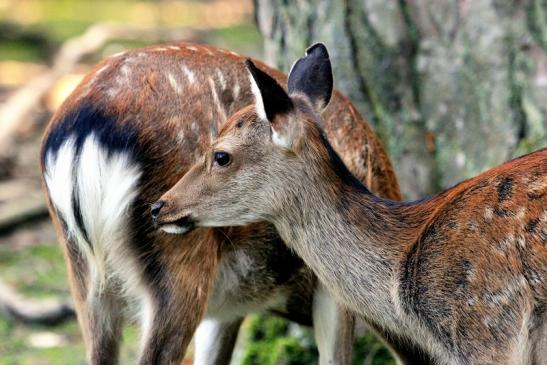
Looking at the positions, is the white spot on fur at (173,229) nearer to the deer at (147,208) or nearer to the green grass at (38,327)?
the deer at (147,208)

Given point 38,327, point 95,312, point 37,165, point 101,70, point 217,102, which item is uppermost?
point 101,70

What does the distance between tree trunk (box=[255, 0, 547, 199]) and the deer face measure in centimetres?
195

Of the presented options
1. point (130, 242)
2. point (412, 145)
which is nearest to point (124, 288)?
point (130, 242)

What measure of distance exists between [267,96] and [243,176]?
0.40 metres

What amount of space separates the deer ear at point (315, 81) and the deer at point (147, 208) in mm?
340

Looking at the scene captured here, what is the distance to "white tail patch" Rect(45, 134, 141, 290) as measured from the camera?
201 inches

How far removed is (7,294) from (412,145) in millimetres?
2944

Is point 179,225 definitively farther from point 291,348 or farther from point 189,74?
point 291,348

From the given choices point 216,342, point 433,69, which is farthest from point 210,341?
point 433,69

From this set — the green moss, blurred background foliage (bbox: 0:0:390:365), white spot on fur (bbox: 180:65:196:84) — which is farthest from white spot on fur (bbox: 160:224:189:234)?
the green moss

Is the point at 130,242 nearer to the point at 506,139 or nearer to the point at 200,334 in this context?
the point at 200,334

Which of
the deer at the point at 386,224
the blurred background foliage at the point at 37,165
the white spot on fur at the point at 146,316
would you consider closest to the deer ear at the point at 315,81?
the deer at the point at 386,224

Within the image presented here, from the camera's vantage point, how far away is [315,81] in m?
5.36

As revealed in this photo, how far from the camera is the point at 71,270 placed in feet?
18.4
